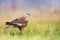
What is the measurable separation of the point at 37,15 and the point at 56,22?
17 cm

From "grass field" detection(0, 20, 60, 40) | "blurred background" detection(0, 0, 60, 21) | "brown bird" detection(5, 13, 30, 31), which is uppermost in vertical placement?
"blurred background" detection(0, 0, 60, 21)

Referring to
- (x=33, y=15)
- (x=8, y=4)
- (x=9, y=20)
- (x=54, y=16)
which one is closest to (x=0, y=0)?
(x=8, y=4)

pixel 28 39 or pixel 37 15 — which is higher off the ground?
pixel 37 15

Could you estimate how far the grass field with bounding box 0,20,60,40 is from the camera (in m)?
1.51

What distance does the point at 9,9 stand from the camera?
1.56 metres

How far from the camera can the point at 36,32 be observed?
4.99ft

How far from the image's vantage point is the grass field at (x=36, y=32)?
1514 millimetres

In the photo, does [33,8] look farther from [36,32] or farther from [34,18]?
[36,32]

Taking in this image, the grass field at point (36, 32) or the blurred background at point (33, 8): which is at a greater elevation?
the blurred background at point (33, 8)

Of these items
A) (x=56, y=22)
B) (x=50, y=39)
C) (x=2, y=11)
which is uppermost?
(x=2, y=11)

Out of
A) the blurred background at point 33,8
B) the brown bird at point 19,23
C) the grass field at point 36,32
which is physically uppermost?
the blurred background at point 33,8

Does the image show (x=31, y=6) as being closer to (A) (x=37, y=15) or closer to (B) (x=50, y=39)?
(A) (x=37, y=15)

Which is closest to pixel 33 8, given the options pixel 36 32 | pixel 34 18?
pixel 34 18

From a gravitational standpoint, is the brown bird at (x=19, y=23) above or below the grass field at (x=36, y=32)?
above
